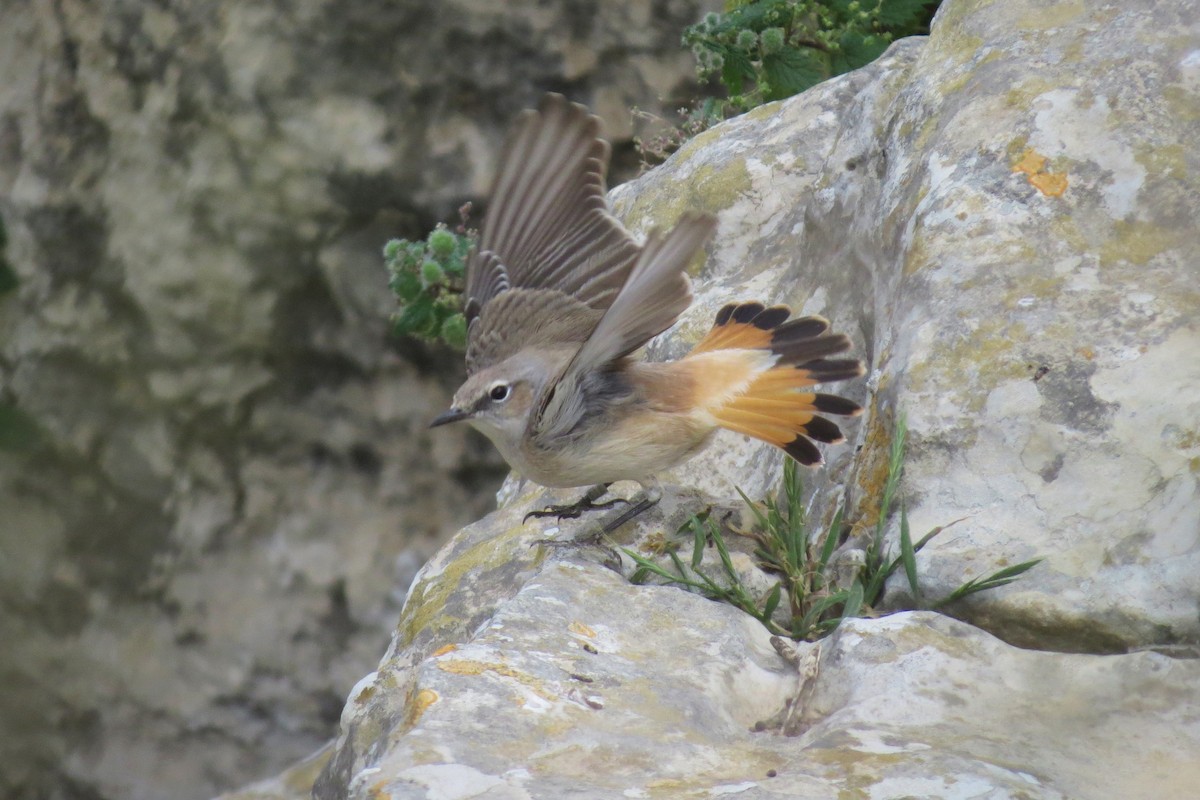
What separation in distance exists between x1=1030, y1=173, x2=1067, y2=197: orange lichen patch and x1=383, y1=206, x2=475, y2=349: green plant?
2926 mm

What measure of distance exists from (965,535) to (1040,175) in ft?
3.46

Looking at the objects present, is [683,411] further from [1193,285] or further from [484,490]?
[484,490]

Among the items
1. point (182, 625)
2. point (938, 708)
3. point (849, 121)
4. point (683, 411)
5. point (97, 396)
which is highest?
point (849, 121)

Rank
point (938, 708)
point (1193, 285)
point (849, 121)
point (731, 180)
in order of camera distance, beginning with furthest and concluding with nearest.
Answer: point (731, 180) < point (849, 121) < point (1193, 285) < point (938, 708)

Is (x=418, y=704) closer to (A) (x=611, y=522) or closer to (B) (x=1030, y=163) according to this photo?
(A) (x=611, y=522)

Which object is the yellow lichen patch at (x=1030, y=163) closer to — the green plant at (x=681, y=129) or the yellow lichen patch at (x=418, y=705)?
the yellow lichen patch at (x=418, y=705)

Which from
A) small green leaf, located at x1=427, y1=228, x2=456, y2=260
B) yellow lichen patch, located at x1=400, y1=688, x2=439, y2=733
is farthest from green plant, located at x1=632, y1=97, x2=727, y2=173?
yellow lichen patch, located at x1=400, y1=688, x2=439, y2=733

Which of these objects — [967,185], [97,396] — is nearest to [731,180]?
[967,185]

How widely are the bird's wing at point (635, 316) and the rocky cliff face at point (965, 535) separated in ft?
1.44

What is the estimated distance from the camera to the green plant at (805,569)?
3.05 m

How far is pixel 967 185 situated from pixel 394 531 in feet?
14.2

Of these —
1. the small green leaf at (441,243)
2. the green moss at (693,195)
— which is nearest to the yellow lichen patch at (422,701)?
the green moss at (693,195)

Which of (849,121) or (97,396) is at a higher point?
(849,121)

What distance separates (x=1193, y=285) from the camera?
10.2 ft
